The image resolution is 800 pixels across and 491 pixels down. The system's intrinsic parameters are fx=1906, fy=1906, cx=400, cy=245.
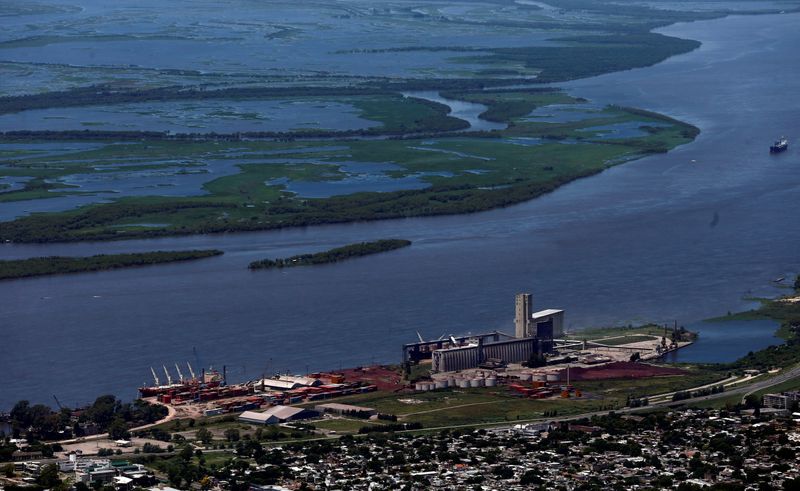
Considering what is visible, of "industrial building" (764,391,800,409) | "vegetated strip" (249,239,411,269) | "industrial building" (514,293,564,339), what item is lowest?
"industrial building" (764,391,800,409)

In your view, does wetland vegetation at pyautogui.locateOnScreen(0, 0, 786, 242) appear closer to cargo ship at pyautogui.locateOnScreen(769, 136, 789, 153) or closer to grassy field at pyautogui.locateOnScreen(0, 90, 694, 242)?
grassy field at pyautogui.locateOnScreen(0, 90, 694, 242)

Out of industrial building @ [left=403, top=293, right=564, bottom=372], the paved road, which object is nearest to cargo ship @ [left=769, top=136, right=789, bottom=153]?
industrial building @ [left=403, top=293, right=564, bottom=372]

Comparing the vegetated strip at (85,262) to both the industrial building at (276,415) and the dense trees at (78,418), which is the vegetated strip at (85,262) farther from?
the industrial building at (276,415)

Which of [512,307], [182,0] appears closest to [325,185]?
[512,307]

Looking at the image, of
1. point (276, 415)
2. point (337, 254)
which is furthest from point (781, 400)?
point (337, 254)

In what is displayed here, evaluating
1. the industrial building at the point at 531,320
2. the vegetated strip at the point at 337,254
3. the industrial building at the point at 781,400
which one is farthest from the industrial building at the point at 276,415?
the vegetated strip at the point at 337,254

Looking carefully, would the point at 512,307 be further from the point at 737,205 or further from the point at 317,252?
the point at 737,205

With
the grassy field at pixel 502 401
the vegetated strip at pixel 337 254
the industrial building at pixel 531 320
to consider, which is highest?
the vegetated strip at pixel 337 254
